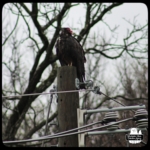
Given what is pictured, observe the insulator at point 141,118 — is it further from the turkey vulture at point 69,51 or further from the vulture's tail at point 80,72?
the turkey vulture at point 69,51

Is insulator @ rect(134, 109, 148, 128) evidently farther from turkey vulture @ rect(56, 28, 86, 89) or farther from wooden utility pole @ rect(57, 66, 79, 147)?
turkey vulture @ rect(56, 28, 86, 89)

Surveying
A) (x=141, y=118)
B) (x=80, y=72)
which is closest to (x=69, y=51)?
(x=80, y=72)

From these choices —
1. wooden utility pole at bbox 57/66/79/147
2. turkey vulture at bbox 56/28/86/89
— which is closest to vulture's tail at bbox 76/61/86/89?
turkey vulture at bbox 56/28/86/89

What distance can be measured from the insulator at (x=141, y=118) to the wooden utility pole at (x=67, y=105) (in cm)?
70

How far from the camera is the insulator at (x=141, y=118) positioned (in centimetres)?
367

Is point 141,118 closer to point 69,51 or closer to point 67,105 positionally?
point 67,105

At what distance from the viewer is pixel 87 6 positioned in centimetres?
1148

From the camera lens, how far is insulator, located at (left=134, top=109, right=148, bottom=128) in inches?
144

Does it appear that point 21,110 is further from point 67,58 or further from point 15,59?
point 67,58

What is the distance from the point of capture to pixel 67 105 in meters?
4.15

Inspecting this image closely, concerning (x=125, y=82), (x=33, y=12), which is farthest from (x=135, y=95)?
(x=33, y=12)

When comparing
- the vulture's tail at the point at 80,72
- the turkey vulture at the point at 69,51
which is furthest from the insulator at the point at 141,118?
the turkey vulture at the point at 69,51

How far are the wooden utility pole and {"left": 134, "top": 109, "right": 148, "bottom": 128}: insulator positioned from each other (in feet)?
2.30

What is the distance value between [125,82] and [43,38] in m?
13.4
